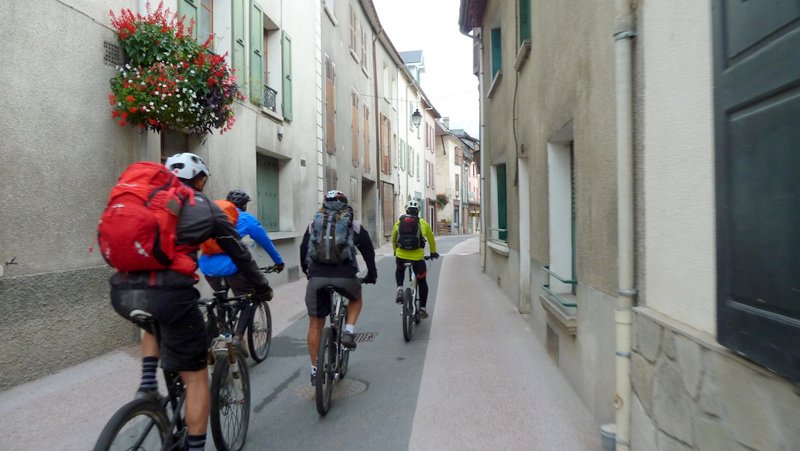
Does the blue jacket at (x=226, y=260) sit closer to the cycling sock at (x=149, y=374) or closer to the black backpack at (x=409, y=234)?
the cycling sock at (x=149, y=374)

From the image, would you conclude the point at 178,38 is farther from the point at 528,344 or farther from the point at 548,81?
the point at 528,344

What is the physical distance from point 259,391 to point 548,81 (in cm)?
388

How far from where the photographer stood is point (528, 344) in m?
6.48

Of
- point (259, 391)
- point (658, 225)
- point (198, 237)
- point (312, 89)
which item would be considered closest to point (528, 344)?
point (259, 391)

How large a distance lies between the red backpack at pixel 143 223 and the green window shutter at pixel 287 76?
980 centimetres

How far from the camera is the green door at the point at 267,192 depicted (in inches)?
456

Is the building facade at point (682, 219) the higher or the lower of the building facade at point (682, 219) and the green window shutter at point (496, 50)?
the lower

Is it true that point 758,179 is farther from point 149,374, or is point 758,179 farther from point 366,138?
point 366,138

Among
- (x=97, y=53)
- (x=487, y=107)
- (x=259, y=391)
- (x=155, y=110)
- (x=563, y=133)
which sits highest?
(x=487, y=107)

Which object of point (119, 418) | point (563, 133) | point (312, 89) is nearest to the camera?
point (119, 418)

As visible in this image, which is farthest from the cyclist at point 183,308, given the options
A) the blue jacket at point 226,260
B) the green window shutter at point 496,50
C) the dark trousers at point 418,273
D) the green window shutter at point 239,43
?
the green window shutter at point 496,50

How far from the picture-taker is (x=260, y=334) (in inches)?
232

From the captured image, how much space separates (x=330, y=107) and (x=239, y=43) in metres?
6.41

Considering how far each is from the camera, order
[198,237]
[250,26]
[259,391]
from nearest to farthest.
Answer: [198,237] → [259,391] → [250,26]
